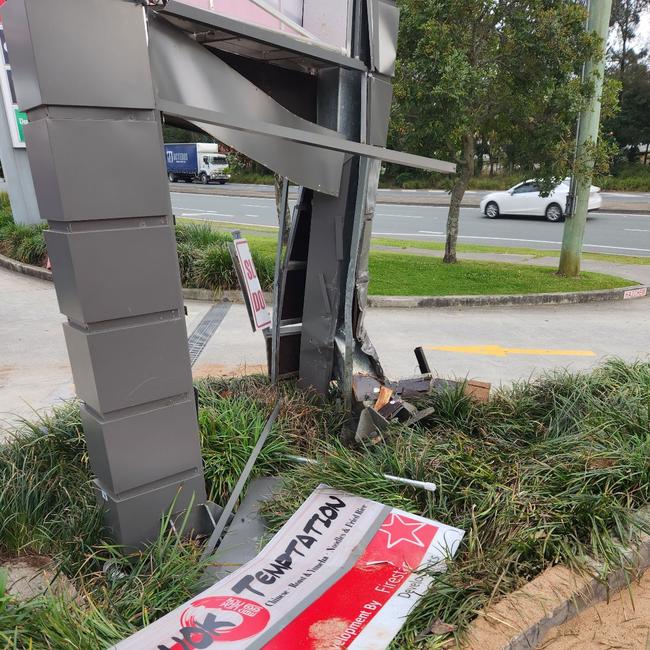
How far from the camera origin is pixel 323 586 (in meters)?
2.72

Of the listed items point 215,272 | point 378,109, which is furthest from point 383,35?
point 215,272

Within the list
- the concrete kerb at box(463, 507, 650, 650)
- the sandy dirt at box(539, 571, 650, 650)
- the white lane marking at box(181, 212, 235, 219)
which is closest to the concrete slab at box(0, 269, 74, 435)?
the concrete kerb at box(463, 507, 650, 650)

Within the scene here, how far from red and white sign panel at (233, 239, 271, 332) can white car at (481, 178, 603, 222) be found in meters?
19.0

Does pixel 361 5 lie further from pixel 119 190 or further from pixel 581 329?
pixel 581 329

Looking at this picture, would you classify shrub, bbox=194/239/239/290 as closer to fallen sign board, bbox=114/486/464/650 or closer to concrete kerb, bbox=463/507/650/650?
fallen sign board, bbox=114/486/464/650

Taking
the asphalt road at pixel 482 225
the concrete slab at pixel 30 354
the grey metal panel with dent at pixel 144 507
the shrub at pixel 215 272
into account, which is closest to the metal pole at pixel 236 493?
the grey metal panel with dent at pixel 144 507

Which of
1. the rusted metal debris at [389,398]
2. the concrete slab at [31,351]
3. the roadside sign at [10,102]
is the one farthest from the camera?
the roadside sign at [10,102]

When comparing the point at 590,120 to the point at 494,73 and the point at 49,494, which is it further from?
the point at 49,494

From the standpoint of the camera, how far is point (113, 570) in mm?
2762

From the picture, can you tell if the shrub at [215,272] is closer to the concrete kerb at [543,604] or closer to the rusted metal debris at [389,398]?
the rusted metal debris at [389,398]

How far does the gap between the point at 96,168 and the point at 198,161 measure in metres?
42.4

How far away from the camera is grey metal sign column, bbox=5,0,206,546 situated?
2.36 meters

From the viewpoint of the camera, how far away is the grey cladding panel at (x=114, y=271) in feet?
8.28

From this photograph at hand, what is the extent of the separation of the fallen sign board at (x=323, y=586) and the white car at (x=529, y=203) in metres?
19.9
